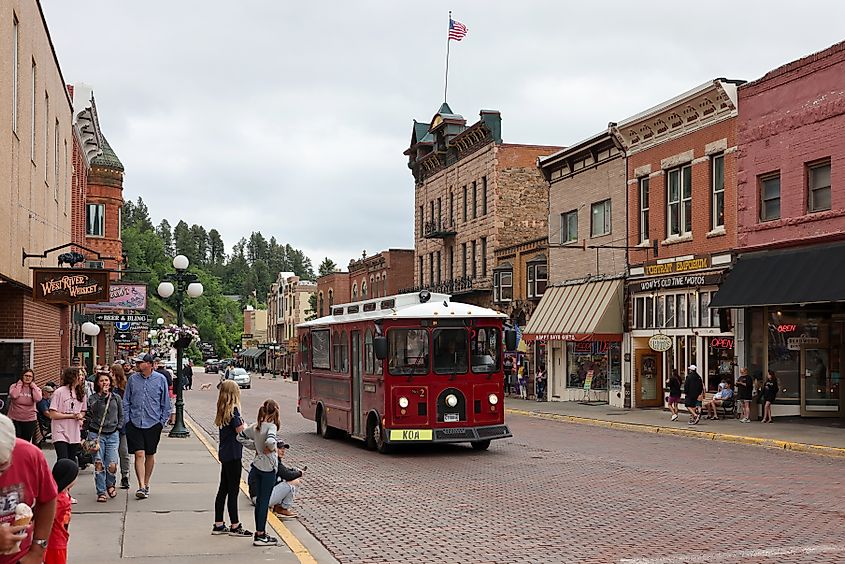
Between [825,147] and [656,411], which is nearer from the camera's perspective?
[825,147]

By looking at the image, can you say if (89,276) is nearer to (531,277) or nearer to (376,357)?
(376,357)

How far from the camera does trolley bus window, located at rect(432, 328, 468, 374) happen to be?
20625 mm

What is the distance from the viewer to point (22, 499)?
5.06 metres

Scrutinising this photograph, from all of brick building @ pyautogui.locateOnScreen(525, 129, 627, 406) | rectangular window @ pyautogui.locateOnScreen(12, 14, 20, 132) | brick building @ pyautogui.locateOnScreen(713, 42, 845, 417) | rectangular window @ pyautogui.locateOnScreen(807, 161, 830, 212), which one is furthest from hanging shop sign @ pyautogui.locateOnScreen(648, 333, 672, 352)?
rectangular window @ pyautogui.locateOnScreen(12, 14, 20, 132)

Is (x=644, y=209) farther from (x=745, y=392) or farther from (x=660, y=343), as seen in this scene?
(x=745, y=392)

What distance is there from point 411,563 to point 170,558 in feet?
7.55

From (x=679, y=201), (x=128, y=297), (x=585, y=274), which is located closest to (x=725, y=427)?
(x=679, y=201)

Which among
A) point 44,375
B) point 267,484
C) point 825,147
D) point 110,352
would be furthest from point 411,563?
point 110,352

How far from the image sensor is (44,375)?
24.3 metres

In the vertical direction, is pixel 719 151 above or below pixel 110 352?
above

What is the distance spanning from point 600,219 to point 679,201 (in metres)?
5.82

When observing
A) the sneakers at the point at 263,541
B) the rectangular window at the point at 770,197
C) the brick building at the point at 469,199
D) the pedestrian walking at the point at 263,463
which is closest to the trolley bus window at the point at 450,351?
the pedestrian walking at the point at 263,463

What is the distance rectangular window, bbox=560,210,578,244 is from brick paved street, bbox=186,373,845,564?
19.5 m

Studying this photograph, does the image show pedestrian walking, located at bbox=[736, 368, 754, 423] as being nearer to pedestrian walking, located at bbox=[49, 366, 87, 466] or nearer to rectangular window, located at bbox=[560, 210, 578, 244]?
rectangular window, located at bbox=[560, 210, 578, 244]
